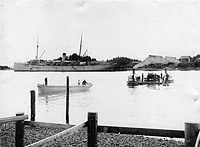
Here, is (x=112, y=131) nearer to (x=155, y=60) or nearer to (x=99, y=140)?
(x=155, y=60)

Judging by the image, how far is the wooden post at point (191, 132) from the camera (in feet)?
3.86

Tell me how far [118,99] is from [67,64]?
2.27 ft

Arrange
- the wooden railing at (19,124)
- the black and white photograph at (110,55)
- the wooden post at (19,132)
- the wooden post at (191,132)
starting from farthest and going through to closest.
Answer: the black and white photograph at (110,55), the wooden post at (19,132), the wooden railing at (19,124), the wooden post at (191,132)

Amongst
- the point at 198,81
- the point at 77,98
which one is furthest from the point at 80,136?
the point at 198,81

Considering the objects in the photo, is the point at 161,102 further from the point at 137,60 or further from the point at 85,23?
the point at 85,23

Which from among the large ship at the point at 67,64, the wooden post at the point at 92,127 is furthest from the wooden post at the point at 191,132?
the large ship at the point at 67,64

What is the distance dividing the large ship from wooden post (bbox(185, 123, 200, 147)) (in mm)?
1379

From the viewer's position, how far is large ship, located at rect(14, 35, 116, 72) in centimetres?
253

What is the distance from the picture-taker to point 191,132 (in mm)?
1188

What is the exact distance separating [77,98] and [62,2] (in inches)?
53.6

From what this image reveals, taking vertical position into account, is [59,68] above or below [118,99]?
above

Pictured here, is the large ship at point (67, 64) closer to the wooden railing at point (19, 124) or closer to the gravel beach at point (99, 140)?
the gravel beach at point (99, 140)

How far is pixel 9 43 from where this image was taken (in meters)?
2.44

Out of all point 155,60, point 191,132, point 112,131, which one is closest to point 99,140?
point 155,60
